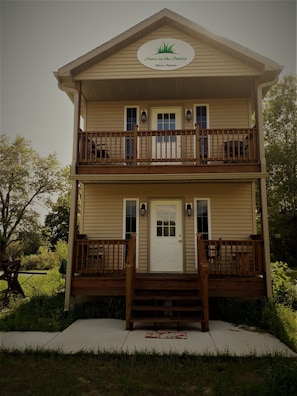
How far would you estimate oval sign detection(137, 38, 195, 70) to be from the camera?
27.1 ft

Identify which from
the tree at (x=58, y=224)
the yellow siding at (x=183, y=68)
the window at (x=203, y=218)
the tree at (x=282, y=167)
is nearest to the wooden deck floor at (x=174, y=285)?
the window at (x=203, y=218)

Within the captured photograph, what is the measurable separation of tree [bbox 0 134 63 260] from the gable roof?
49.9 ft

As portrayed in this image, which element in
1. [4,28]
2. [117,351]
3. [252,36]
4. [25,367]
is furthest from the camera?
[252,36]

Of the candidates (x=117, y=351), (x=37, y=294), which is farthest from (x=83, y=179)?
(x=117, y=351)

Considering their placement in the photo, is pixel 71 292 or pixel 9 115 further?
pixel 9 115

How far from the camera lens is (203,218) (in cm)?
918

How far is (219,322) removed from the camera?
6.80 m

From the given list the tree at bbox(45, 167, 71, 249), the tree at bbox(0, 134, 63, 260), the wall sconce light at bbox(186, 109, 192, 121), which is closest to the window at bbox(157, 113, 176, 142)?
the wall sconce light at bbox(186, 109, 192, 121)

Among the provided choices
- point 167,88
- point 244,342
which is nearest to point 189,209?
point 167,88

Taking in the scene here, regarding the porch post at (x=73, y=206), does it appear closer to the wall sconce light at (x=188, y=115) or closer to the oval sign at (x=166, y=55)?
the oval sign at (x=166, y=55)

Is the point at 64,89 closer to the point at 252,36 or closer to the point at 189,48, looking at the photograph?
the point at 189,48

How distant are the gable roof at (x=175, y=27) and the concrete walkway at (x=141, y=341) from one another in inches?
264

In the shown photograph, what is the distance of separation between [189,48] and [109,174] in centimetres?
440

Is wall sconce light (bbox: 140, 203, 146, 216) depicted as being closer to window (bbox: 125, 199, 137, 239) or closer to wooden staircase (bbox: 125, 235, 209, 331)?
window (bbox: 125, 199, 137, 239)
